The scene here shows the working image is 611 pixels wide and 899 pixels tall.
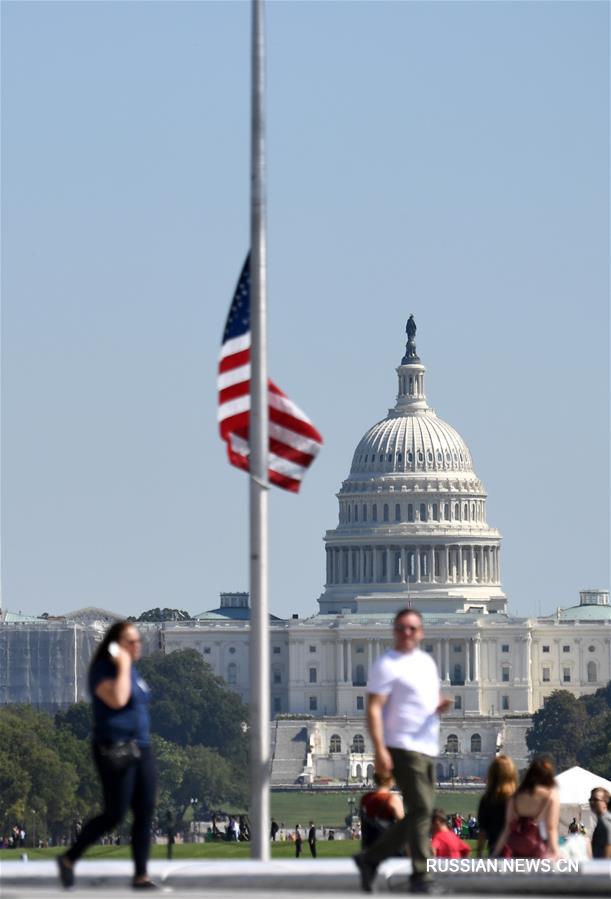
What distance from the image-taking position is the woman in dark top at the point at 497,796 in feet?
113

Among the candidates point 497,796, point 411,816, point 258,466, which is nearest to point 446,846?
point 497,796

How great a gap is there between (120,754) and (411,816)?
2830 mm

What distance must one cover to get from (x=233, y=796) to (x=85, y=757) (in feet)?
142

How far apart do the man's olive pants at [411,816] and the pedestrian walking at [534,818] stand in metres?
1.84

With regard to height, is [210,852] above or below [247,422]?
below

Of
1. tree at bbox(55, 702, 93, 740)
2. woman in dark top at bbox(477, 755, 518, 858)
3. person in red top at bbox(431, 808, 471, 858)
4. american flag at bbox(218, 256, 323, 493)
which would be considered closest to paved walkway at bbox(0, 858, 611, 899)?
woman in dark top at bbox(477, 755, 518, 858)

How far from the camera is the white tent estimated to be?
233 feet

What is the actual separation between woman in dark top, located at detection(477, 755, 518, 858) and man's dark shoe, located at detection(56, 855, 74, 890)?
5446 millimetres

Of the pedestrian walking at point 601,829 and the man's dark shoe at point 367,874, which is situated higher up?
the pedestrian walking at point 601,829

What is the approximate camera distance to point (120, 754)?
30562 mm

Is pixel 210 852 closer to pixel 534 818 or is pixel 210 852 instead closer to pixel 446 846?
A: pixel 446 846

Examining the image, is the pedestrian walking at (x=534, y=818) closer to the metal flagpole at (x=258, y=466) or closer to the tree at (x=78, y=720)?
the metal flagpole at (x=258, y=466)

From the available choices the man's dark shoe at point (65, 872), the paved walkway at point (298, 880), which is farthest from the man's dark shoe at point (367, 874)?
the man's dark shoe at point (65, 872)

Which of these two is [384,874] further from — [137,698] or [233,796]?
[233,796]
